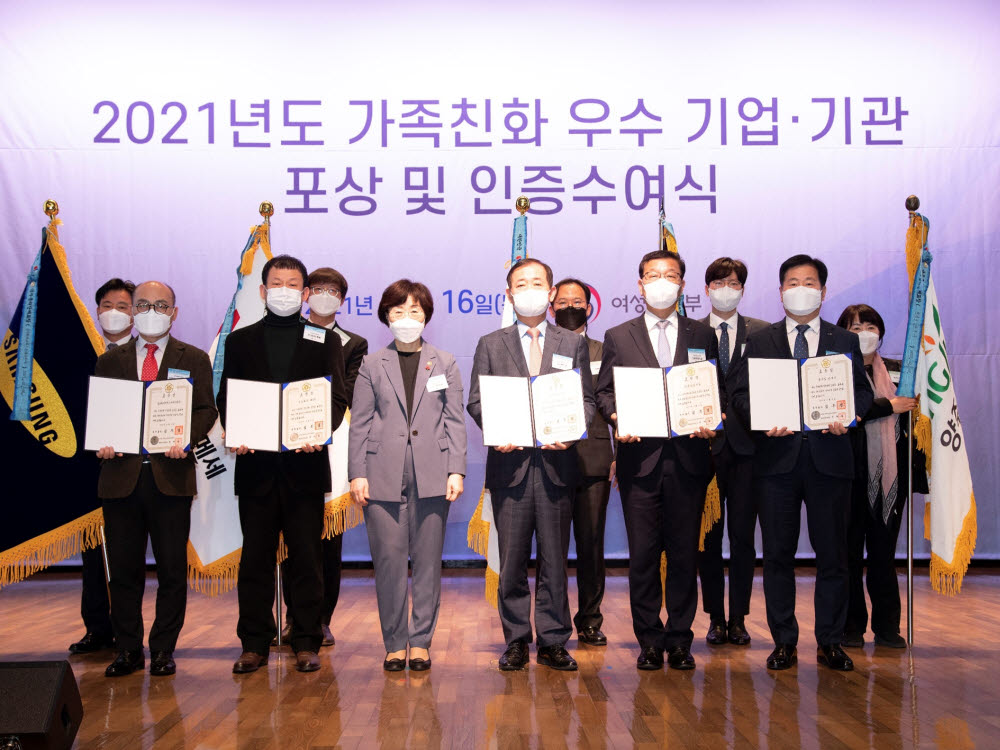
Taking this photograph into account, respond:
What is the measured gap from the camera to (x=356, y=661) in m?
4.03

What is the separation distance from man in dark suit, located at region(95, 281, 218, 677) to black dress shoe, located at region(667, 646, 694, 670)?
2048mm

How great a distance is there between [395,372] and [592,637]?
1.60 m

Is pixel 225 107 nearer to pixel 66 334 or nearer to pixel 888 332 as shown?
pixel 66 334

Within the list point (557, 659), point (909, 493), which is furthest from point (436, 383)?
point (909, 493)

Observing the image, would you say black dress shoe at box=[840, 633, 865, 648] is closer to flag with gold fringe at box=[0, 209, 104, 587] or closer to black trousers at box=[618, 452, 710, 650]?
black trousers at box=[618, 452, 710, 650]

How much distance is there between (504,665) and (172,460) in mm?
1618

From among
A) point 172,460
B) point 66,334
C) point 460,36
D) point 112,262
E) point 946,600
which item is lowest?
point 946,600

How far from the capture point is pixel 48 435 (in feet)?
14.3

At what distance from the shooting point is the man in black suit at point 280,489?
3.89 meters

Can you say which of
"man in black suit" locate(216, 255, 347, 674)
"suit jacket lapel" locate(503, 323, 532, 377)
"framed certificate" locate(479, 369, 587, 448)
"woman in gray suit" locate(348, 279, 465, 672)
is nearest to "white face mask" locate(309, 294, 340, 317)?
"man in black suit" locate(216, 255, 347, 674)

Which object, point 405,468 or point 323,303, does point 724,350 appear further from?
point 323,303

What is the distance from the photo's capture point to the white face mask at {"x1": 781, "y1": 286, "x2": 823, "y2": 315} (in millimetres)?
3883

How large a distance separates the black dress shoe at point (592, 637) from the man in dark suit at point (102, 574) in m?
2.22

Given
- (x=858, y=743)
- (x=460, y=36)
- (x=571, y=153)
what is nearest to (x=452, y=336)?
(x=571, y=153)
